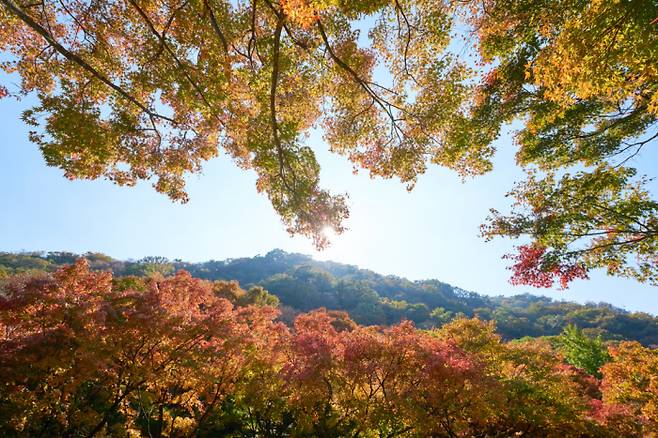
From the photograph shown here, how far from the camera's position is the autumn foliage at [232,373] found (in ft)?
19.4

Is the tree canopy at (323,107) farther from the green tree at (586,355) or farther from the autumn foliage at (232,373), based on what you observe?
the green tree at (586,355)

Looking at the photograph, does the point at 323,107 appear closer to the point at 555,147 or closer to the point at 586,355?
the point at 555,147

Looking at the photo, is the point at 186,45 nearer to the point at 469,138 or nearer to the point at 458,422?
the point at 469,138

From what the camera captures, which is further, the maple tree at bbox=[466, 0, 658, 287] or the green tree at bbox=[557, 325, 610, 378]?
the green tree at bbox=[557, 325, 610, 378]

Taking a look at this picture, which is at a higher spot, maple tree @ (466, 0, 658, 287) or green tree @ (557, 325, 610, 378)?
maple tree @ (466, 0, 658, 287)

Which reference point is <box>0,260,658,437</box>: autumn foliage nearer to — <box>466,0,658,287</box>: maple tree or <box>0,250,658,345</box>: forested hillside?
<box>466,0,658,287</box>: maple tree

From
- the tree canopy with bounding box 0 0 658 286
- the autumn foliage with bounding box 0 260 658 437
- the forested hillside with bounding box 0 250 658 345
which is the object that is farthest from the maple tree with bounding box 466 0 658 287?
the forested hillside with bounding box 0 250 658 345

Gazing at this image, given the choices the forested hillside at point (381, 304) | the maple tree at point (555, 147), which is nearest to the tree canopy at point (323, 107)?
the maple tree at point (555, 147)

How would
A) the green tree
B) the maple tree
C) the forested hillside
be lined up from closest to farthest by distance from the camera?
the maple tree → the green tree → the forested hillside

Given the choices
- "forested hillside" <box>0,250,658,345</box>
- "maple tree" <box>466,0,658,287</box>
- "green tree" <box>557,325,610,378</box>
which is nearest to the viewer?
"maple tree" <box>466,0,658,287</box>

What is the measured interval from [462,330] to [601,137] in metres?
6.93

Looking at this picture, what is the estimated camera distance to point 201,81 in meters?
6.01

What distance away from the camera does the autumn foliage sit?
5.90 metres

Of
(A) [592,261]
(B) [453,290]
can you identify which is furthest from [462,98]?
(B) [453,290]
